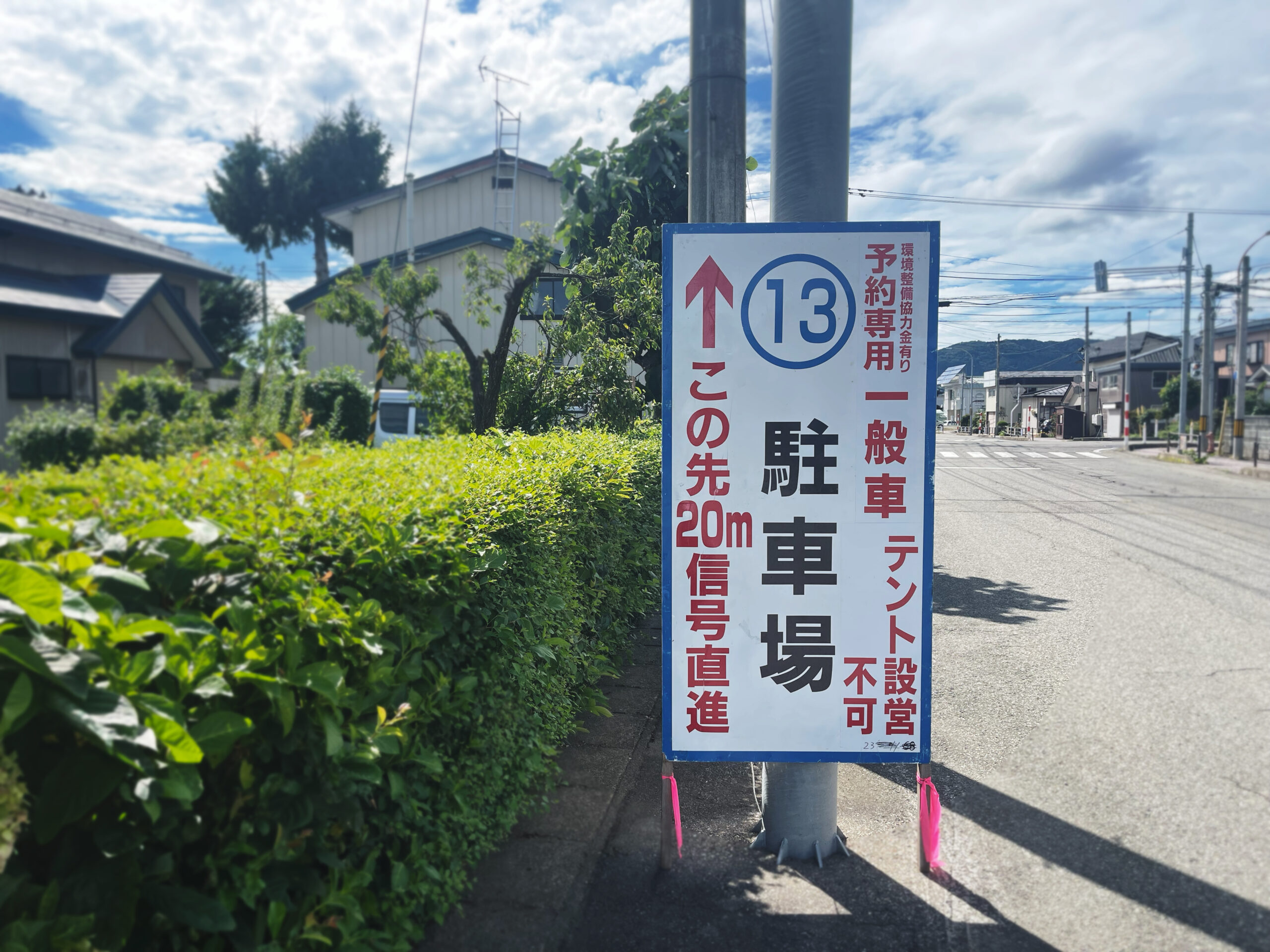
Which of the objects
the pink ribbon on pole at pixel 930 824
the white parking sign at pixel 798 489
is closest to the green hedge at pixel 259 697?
the white parking sign at pixel 798 489

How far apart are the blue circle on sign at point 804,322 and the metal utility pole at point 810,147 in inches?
15.1

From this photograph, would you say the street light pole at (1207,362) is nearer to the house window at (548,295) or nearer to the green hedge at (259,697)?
the house window at (548,295)

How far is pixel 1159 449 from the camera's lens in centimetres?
3791

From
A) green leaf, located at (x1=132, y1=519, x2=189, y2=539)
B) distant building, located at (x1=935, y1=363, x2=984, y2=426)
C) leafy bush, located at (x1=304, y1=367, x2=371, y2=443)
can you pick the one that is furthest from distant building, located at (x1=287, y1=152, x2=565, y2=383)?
distant building, located at (x1=935, y1=363, x2=984, y2=426)

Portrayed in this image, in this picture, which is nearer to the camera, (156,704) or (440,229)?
(156,704)

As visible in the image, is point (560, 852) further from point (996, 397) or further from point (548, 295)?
point (996, 397)

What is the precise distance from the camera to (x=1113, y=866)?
3.22 meters

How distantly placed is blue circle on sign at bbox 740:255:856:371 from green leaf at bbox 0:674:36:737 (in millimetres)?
2328

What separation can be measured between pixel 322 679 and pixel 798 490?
180 centimetres

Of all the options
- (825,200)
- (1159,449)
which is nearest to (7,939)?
(825,200)

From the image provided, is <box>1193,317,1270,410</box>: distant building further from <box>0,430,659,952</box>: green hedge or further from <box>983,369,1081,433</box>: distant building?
<box>0,430,659,952</box>: green hedge

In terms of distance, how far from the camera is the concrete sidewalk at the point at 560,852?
8.61ft

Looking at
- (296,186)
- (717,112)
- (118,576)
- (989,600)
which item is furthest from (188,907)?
(296,186)

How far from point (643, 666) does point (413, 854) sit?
11.2ft
